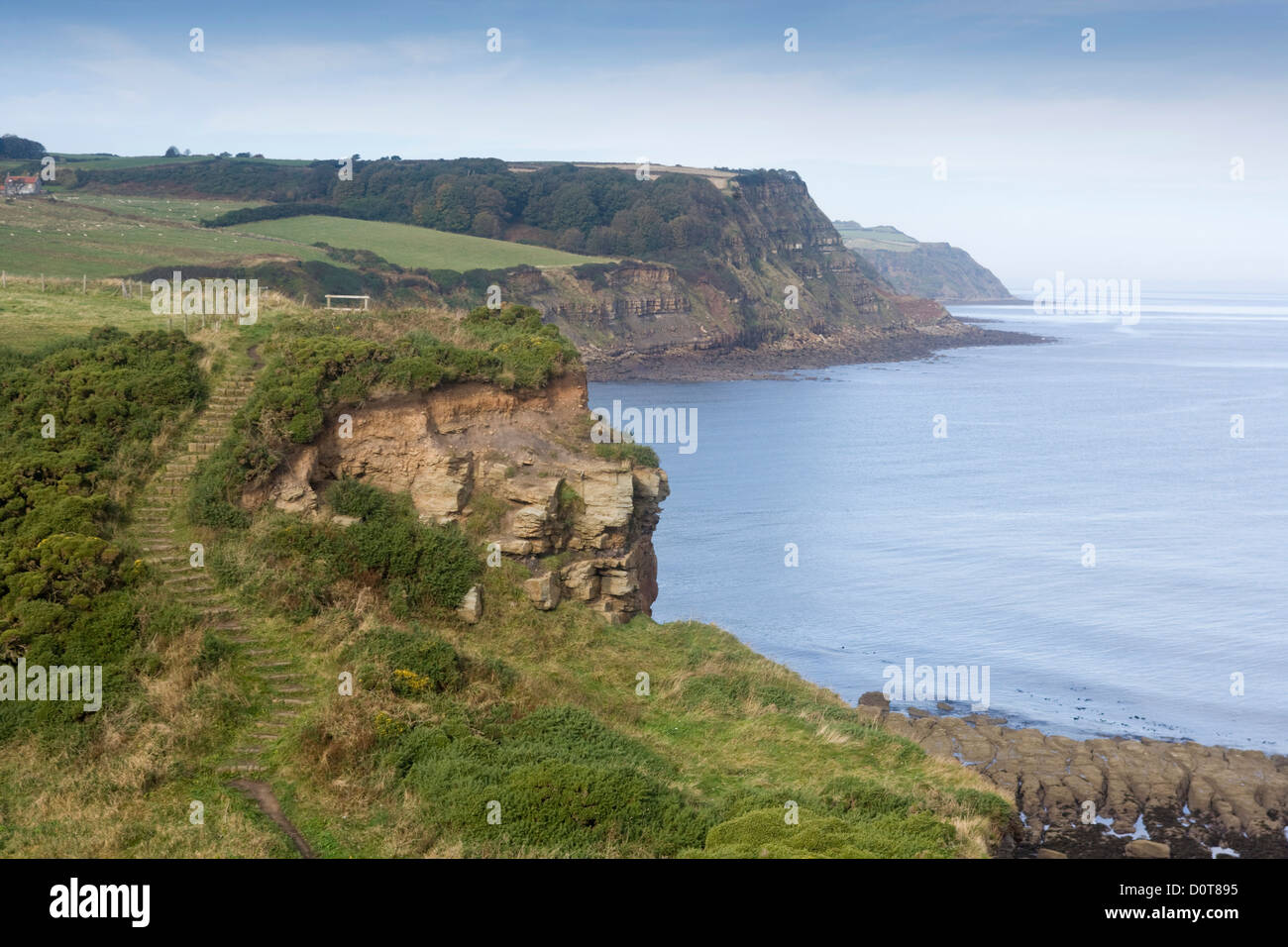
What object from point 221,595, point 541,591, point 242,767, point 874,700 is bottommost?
point 874,700

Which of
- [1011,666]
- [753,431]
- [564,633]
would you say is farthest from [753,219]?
[564,633]

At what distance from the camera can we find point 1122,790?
2975cm

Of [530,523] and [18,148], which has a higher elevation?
[18,148]

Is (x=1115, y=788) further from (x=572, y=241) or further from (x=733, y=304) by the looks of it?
(x=572, y=241)

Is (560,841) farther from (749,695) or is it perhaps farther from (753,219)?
(753,219)

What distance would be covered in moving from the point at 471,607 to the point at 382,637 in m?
3.64

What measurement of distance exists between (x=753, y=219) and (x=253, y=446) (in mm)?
169077

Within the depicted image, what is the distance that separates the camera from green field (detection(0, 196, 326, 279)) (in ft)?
238

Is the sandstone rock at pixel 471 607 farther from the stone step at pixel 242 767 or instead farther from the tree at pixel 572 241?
the tree at pixel 572 241

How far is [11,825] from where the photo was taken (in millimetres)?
15195

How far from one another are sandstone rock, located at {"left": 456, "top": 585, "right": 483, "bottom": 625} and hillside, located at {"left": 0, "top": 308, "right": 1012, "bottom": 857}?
3.1 inches

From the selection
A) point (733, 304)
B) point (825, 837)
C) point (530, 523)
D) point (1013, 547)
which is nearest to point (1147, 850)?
point (825, 837)

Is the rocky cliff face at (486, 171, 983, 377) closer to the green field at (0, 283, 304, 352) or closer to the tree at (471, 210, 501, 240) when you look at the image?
the tree at (471, 210, 501, 240)

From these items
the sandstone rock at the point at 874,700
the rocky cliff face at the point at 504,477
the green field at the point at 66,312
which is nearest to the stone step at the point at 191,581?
the rocky cliff face at the point at 504,477
